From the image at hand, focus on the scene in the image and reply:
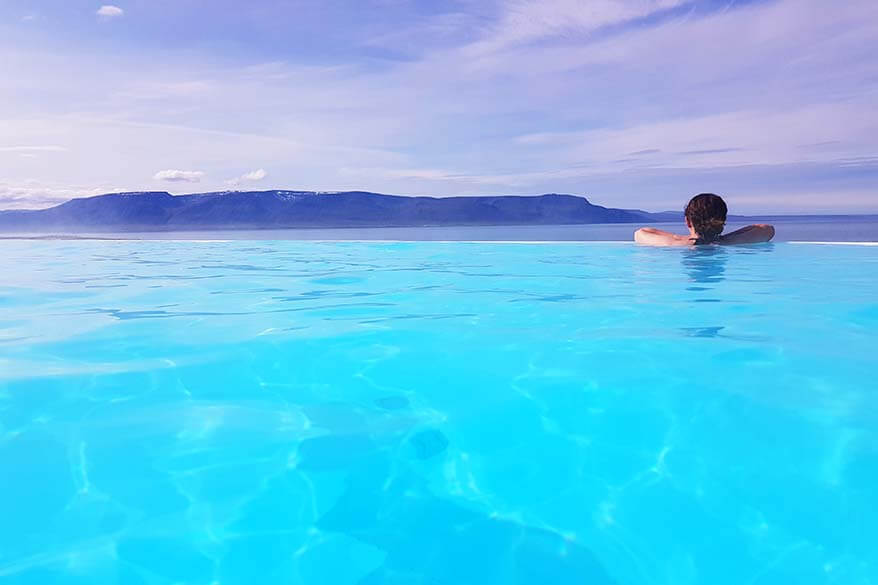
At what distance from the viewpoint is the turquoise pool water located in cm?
186

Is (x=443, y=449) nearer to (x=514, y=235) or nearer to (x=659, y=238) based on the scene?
(x=659, y=238)

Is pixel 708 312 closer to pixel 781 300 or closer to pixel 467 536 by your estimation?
pixel 781 300

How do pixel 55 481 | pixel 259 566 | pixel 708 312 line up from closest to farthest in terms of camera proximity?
pixel 259 566
pixel 55 481
pixel 708 312

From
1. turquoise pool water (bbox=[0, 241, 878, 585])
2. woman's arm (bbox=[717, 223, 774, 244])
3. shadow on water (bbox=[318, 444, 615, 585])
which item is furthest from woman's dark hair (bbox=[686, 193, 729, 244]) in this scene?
shadow on water (bbox=[318, 444, 615, 585])

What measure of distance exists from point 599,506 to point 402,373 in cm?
154

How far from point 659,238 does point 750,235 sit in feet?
5.92

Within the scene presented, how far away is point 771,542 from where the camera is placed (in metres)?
1.88

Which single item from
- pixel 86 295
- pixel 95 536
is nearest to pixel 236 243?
pixel 86 295

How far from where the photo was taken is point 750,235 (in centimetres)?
1098

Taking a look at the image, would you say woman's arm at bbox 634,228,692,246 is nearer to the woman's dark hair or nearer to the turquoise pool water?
the woman's dark hair

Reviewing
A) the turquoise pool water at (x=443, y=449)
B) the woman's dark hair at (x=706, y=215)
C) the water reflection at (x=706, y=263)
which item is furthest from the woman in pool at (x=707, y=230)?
the turquoise pool water at (x=443, y=449)

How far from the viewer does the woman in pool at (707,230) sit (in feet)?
29.6

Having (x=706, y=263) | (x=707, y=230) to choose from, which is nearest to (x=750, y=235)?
(x=707, y=230)

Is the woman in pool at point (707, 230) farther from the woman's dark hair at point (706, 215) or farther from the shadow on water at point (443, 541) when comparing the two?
the shadow on water at point (443, 541)
